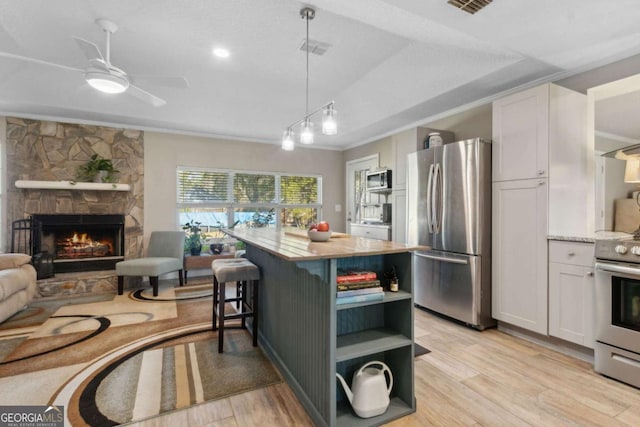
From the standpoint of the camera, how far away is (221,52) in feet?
9.13

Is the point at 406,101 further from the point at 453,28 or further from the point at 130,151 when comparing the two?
the point at 130,151

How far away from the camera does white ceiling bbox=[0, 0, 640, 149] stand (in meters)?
2.08

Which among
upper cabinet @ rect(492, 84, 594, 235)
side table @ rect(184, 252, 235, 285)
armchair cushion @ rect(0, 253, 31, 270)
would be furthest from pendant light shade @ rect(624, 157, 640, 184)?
armchair cushion @ rect(0, 253, 31, 270)

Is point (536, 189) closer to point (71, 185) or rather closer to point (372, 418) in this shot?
point (372, 418)

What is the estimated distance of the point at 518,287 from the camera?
2820 millimetres

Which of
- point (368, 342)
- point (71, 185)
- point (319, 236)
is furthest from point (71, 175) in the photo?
point (368, 342)

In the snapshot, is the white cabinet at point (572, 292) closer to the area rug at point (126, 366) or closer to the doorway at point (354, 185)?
the area rug at point (126, 366)

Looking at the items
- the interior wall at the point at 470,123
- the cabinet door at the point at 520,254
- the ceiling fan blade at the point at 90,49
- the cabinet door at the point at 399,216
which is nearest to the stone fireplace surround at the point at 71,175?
the ceiling fan blade at the point at 90,49

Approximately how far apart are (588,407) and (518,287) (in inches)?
44.0

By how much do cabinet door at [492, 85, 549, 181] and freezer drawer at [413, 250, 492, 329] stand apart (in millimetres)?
920

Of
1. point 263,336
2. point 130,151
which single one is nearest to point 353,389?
point 263,336

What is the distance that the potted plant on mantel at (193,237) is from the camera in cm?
505

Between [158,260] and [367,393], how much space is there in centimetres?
366

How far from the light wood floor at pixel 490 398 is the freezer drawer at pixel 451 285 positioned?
51 centimetres
